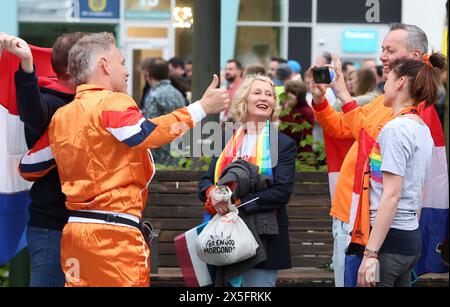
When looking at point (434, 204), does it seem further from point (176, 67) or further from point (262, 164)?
point (176, 67)

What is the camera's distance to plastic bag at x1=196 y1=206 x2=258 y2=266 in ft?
17.9

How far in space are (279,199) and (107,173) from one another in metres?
1.41

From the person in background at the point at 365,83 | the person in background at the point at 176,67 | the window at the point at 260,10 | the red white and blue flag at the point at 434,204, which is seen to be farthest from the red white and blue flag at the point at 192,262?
the window at the point at 260,10

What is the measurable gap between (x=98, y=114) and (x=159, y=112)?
6.21 meters

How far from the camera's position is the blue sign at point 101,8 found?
2077 centimetres

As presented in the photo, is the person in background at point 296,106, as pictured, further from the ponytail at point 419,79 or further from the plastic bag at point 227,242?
the ponytail at point 419,79

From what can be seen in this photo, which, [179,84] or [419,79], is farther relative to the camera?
[179,84]

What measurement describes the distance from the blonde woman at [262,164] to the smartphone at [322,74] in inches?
17.0

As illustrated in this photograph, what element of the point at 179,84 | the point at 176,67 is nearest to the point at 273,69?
the point at 176,67

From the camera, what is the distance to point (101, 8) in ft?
68.6

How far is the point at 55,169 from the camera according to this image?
499cm

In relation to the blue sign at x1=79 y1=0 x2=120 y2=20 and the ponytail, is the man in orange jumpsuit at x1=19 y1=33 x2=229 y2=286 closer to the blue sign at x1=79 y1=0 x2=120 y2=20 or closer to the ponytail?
the ponytail
